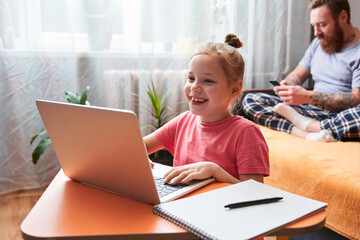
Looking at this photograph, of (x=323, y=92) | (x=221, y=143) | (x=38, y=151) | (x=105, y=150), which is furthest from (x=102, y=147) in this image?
(x=323, y=92)

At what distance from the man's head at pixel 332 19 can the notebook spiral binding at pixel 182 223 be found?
85.3 inches

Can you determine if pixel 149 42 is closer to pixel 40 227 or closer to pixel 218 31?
pixel 218 31

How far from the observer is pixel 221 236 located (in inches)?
24.3

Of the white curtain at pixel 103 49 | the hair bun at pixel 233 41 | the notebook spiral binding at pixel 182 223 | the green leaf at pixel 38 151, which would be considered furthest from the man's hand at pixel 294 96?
the notebook spiral binding at pixel 182 223

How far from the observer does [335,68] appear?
252 cm

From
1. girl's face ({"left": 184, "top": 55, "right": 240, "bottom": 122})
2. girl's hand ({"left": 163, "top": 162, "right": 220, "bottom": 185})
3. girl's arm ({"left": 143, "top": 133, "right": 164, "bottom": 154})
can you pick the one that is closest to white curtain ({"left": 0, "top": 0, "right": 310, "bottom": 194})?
girl's arm ({"left": 143, "top": 133, "right": 164, "bottom": 154})

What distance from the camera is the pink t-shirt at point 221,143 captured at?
1021mm

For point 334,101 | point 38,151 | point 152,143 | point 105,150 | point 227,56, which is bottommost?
point 38,151

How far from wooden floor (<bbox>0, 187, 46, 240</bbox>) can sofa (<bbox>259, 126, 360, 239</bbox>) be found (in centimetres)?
132

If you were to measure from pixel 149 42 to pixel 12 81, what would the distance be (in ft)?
2.97

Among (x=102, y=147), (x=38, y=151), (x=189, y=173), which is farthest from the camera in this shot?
(x=38, y=151)

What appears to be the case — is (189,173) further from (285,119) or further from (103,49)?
(103,49)

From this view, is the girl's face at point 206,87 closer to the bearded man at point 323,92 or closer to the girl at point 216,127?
the girl at point 216,127

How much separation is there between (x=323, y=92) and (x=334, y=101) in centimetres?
21
